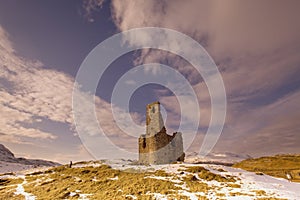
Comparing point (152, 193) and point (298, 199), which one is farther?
point (152, 193)

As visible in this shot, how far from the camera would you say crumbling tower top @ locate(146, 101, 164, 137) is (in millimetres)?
38438

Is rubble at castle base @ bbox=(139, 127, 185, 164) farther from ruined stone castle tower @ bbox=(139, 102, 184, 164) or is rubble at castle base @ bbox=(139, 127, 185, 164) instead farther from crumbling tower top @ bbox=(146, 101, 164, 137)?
crumbling tower top @ bbox=(146, 101, 164, 137)

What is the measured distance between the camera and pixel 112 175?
23625mm

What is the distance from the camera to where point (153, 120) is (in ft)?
128

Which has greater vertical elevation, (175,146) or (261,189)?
(175,146)

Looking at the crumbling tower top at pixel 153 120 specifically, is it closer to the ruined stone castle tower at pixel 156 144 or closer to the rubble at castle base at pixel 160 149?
the ruined stone castle tower at pixel 156 144

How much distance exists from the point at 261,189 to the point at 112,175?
54.5 ft

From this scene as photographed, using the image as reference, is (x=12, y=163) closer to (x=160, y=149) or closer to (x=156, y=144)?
(x=156, y=144)

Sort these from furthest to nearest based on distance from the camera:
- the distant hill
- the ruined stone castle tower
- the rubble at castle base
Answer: the distant hill → the ruined stone castle tower → the rubble at castle base

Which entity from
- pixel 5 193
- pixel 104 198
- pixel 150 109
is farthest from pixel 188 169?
pixel 5 193

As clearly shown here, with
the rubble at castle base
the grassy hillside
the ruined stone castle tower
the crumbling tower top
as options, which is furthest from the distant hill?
the grassy hillside

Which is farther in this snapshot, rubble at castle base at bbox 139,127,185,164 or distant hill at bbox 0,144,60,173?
distant hill at bbox 0,144,60,173

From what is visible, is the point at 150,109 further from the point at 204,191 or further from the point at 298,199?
the point at 298,199

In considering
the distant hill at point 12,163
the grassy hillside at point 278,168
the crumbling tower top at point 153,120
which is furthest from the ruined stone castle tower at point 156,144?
the distant hill at point 12,163
